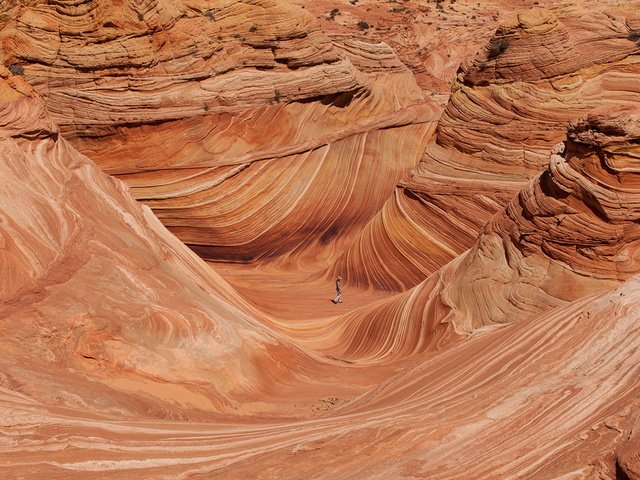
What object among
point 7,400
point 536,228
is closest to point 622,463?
point 7,400

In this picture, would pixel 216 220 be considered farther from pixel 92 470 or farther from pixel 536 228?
pixel 92 470

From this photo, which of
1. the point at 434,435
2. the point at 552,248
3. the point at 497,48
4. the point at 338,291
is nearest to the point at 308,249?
the point at 338,291

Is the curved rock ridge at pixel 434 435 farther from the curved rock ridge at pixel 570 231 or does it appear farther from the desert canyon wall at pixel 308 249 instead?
the curved rock ridge at pixel 570 231

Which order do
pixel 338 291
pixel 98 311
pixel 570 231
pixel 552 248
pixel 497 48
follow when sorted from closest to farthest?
pixel 98 311 < pixel 570 231 < pixel 552 248 < pixel 497 48 < pixel 338 291

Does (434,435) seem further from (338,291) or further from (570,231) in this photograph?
(338,291)

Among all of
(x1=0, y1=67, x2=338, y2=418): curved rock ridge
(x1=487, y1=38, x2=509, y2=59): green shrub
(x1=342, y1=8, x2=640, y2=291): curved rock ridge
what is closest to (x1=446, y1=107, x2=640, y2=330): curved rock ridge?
(x1=0, y1=67, x2=338, y2=418): curved rock ridge

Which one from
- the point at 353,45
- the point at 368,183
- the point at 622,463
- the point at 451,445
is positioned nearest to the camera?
the point at 622,463
